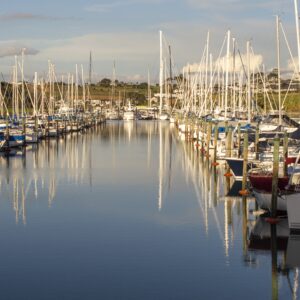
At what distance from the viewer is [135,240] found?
2467cm

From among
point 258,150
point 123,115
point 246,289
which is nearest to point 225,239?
point 246,289

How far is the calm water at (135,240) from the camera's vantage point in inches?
758

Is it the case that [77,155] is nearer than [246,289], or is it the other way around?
[246,289]

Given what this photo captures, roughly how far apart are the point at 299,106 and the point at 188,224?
92356 millimetres

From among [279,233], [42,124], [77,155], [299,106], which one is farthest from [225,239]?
[299,106]

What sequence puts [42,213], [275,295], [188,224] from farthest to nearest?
1. [42,213]
2. [188,224]
3. [275,295]

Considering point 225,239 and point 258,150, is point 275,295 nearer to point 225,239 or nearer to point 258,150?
point 225,239

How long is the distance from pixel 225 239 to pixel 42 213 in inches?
343

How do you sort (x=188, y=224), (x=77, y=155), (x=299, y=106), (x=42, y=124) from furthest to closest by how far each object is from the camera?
1. (x=299, y=106)
2. (x=42, y=124)
3. (x=77, y=155)
4. (x=188, y=224)

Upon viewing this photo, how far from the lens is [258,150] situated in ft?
131

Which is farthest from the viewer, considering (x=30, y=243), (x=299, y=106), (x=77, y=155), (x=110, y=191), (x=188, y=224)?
(x=299, y=106)

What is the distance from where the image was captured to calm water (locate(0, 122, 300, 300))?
19266mm

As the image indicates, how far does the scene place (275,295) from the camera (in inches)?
726

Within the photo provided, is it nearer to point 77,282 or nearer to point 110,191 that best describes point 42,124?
point 110,191
